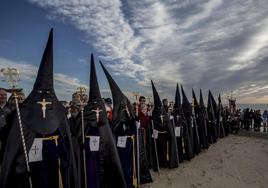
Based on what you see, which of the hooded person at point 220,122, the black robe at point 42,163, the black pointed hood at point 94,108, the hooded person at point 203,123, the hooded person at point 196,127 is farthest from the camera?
the hooded person at point 220,122

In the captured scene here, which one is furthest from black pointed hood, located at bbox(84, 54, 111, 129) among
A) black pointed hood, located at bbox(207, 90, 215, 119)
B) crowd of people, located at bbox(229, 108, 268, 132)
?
crowd of people, located at bbox(229, 108, 268, 132)

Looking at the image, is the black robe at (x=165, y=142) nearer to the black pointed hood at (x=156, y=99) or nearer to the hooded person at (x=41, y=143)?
the black pointed hood at (x=156, y=99)

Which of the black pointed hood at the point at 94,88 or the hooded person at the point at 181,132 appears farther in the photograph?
the hooded person at the point at 181,132

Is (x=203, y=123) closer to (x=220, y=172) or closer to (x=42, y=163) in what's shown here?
(x=220, y=172)

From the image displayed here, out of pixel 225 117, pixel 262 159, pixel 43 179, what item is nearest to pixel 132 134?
pixel 43 179

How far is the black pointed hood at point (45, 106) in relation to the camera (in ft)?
13.2

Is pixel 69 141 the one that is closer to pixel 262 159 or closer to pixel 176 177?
pixel 176 177

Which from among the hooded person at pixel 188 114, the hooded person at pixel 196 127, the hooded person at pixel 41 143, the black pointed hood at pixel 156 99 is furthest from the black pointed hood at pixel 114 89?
the hooded person at pixel 196 127

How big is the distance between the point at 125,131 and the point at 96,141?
112 centimetres

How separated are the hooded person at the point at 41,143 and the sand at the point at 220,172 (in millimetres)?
3019

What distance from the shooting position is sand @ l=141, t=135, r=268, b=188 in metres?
6.78

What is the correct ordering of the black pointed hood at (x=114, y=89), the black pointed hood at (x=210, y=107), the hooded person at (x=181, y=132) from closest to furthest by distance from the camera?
the black pointed hood at (x=114, y=89), the hooded person at (x=181, y=132), the black pointed hood at (x=210, y=107)

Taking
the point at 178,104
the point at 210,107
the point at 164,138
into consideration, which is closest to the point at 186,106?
the point at 178,104

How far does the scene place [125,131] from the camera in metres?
6.13
